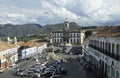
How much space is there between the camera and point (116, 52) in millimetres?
34750

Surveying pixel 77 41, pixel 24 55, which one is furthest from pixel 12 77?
pixel 77 41

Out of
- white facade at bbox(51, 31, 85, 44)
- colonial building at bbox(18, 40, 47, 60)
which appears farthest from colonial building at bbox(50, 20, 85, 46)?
colonial building at bbox(18, 40, 47, 60)

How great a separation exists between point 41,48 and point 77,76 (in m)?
63.2

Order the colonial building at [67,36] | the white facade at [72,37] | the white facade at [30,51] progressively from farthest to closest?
the colonial building at [67,36] → the white facade at [72,37] → the white facade at [30,51]

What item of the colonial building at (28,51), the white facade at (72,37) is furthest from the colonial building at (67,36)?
the colonial building at (28,51)

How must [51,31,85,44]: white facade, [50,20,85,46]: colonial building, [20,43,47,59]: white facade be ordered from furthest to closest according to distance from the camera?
[50,20,85,46]: colonial building, [51,31,85,44]: white facade, [20,43,47,59]: white facade

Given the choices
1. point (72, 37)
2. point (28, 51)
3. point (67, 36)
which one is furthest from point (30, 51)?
point (72, 37)

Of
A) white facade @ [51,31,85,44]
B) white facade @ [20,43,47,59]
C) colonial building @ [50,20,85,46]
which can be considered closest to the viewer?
white facade @ [20,43,47,59]

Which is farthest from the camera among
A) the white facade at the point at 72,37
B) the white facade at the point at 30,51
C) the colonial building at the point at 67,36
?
the colonial building at the point at 67,36

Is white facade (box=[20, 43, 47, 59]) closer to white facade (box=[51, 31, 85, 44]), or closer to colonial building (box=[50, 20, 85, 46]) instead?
colonial building (box=[50, 20, 85, 46])

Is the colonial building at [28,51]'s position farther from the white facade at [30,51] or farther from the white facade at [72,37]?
the white facade at [72,37]

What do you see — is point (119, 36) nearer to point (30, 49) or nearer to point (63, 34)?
point (30, 49)

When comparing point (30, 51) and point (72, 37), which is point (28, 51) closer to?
point (30, 51)

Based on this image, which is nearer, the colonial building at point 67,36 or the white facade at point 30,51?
the white facade at point 30,51
